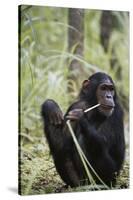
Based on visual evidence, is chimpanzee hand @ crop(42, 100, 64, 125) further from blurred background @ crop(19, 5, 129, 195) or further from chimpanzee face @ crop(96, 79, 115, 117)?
chimpanzee face @ crop(96, 79, 115, 117)

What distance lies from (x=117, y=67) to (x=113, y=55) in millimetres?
237

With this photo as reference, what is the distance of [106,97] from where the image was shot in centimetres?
436

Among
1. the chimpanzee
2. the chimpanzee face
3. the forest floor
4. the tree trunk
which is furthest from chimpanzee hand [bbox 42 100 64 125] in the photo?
the tree trunk

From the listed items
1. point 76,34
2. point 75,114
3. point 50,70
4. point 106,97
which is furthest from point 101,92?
point 76,34

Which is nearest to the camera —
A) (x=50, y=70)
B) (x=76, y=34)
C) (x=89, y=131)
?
(x=89, y=131)

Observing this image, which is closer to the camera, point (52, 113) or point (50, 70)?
point (52, 113)

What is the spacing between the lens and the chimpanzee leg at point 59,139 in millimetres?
4344

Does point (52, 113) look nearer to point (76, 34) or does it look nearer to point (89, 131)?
point (89, 131)

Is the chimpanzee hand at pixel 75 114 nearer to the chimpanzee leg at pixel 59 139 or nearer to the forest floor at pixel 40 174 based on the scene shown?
the chimpanzee leg at pixel 59 139

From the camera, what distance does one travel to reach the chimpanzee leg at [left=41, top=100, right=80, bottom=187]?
4.34m

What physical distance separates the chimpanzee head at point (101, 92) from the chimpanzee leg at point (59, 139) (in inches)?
10.4

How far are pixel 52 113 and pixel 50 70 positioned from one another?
0.45 m

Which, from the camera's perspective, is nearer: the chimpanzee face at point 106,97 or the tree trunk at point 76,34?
the chimpanzee face at point 106,97

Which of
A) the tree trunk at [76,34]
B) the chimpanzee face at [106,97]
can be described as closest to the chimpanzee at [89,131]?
the chimpanzee face at [106,97]
